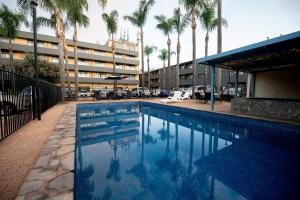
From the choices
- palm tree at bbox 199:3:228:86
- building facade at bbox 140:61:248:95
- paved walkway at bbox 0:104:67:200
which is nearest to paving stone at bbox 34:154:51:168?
paved walkway at bbox 0:104:67:200

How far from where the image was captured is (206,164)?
12.1 ft

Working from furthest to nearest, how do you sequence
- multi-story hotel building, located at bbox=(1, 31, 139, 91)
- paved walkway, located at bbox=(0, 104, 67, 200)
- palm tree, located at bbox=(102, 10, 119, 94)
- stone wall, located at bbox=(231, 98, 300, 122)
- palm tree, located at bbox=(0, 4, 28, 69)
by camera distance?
multi-story hotel building, located at bbox=(1, 31, 139, 91), palm tree, located at bbox=(0, 4, 28, 69), palm tree, located at bbox=(102, 10, 119, 94), stone wall, located at bbox=(231, 98, 300, 122), paved walkway, located at bbox=(0, 104, 67, 200)

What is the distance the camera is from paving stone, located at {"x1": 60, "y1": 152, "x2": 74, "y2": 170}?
264 centimetres

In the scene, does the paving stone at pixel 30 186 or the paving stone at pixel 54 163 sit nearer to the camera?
the paving stone at pixel 30 186

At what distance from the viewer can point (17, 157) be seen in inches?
122

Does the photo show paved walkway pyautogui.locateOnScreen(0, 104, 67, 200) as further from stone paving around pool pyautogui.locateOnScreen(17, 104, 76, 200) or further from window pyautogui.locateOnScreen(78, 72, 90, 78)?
window pyautogui.locateOnScreen(78, 72, 90, 78)

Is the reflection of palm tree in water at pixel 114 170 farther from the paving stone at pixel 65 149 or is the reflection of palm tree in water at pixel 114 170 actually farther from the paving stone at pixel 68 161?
the paving stone at pixel 65 149

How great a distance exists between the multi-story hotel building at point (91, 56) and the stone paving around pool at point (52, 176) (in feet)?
91.1

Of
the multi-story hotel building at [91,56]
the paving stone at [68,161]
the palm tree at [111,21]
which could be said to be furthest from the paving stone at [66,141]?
the multi-story hotel building at [91,56]

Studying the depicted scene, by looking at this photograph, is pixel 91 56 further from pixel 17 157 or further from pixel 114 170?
pixel 114 170

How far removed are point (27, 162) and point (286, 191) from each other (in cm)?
465

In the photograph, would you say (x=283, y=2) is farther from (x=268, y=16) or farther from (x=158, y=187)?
(x=158, y=187)

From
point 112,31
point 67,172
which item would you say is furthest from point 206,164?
point 112,31

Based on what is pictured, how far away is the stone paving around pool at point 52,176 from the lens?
1940 mm
